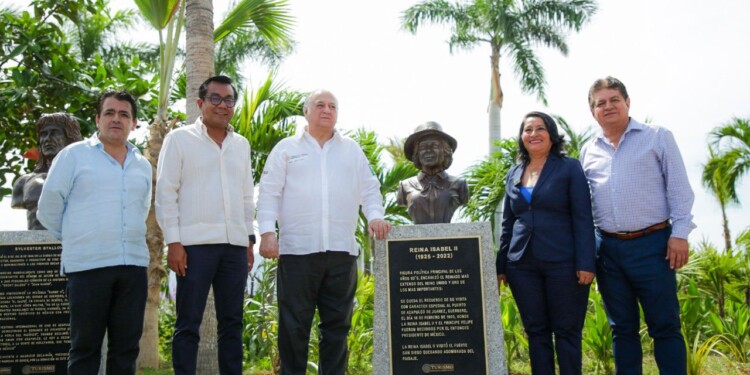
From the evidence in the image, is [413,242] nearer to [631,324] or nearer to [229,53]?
[631,324]

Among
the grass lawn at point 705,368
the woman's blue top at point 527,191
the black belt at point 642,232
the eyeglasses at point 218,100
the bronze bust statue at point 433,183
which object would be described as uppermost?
the eyeglasses at point 218,100

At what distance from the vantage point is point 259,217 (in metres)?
4.13

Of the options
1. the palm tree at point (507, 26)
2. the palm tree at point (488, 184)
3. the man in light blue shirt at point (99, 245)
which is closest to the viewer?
the man in light blue shirt at point (99, 245)

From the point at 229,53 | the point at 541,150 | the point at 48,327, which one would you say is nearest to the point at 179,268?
the point at 48,327

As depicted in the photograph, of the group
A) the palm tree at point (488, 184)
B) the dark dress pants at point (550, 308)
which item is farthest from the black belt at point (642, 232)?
the palm tree at point (488, 184)

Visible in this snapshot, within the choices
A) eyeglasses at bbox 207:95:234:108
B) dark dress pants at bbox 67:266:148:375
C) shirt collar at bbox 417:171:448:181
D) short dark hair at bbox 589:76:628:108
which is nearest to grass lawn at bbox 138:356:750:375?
shirt collar at bbox 417:171:448:181

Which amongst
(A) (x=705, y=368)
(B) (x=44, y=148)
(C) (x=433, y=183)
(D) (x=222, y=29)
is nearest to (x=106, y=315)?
(B) (x=44, y=148)

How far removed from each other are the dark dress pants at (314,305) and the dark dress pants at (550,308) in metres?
1.14

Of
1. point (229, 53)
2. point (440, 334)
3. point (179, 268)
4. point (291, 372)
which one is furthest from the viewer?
point (229, 53)

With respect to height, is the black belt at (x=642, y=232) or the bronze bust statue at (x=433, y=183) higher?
the bronze bust statue at (x=433, y=183)

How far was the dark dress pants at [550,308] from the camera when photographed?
3.96 metres

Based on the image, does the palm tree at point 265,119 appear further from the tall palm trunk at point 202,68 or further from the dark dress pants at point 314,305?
the dark dress pants at point 314,305

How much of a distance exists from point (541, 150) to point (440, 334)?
1476 millimetres

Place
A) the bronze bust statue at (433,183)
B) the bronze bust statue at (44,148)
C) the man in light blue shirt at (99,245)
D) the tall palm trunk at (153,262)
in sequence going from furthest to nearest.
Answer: the tall palm trunk at (153,262)
the bronze bust statue at (44,148)
the bronze bust statue at (433,183)
the man in light blue shirt at (99,245)
